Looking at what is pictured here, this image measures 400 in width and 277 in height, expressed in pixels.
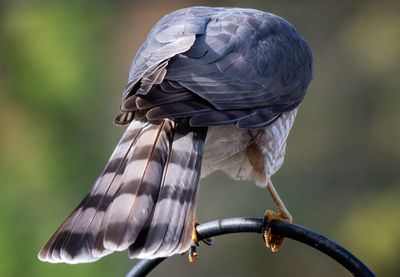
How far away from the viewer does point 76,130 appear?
477cm

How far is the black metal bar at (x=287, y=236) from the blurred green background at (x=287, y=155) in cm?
224

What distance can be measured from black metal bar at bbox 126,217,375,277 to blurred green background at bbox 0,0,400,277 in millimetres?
2235

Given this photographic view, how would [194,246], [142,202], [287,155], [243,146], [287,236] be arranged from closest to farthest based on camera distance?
[142,202] → [287,236] → [243,146] → [194,246] → [287,155]

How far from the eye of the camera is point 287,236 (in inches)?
69.2

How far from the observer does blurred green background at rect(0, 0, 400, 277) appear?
14.0 feet

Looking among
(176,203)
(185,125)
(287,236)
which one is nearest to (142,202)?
(176,203)

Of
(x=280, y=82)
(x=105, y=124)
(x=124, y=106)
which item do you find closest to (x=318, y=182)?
(x=105, y=124)

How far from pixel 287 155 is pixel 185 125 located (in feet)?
8.58

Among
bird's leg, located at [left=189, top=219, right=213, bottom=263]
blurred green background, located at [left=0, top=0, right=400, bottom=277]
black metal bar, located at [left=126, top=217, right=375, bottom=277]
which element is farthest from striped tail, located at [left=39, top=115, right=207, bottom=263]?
blurred green background, located at [left=0, top=0, right=400, bottom=277]

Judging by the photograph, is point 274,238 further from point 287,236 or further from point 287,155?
point 287,155

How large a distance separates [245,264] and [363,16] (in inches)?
86.5

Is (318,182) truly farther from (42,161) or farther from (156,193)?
(156,193)

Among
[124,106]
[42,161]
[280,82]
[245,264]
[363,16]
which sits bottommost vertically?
[245,264]

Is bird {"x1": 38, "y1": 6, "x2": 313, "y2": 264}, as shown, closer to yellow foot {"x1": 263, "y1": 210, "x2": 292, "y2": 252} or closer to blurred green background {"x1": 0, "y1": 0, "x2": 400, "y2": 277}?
yellow foot {"x1": 263, "y1": 210, "x2": 292, "y2": 252}
